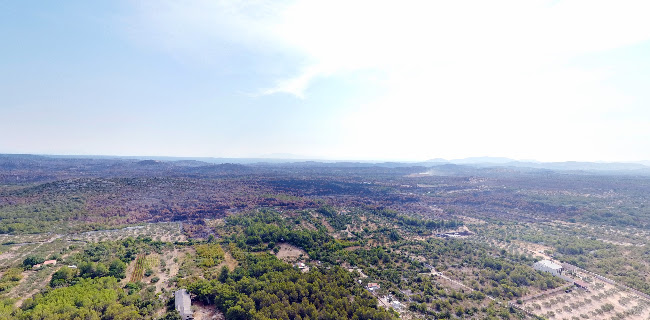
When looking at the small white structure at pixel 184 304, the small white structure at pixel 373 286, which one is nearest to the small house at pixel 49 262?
the small white structure at pixel 184 304

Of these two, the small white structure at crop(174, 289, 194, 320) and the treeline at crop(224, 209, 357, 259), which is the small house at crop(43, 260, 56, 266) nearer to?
the small white structure at crop(174, 289, 194, 320)

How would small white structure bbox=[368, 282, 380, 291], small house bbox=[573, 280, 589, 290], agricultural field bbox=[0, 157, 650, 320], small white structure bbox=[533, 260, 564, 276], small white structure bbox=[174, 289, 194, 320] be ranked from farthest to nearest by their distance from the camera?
small white structure bbox=[533, 260, 564, 276]
small house bbox=[573, 280, 589, 290]
small white structure bbox=[368, 282, 380, 291]
agricultural field bbox=[0, 157, 650, 320]
small white structure bbox=[174, 289, 194, 320]

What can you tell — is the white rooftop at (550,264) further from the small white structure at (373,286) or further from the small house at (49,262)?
the small house at (49,262)

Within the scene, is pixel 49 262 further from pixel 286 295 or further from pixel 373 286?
pixel 373 286

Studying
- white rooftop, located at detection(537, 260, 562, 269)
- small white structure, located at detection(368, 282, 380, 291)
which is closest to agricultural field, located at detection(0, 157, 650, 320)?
small white structure, located at detection(368, 282, 380, 291)

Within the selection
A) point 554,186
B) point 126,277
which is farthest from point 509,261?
point 554,186
